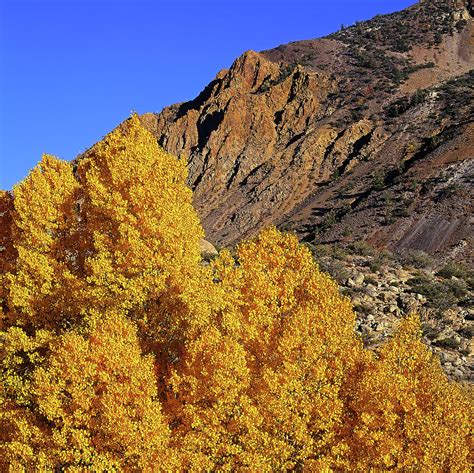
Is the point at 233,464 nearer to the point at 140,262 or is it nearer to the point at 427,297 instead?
the point at 140,262

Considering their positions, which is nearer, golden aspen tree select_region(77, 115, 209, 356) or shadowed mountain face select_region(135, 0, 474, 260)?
golden aspen tree select_region(77, 115, 209, 356)

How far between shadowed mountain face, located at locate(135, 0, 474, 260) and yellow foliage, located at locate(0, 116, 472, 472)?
43.2 m

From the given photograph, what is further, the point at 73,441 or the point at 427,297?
the point at 427,297

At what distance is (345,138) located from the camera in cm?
10338

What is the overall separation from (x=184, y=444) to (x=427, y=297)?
77.2 ft

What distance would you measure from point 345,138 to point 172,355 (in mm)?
90292

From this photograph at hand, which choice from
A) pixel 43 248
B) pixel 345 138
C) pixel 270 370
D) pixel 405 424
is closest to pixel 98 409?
pixel 270 370

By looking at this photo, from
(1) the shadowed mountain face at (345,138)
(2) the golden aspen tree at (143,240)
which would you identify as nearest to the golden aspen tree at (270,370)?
(2) the golden aspen tree at (143,240)

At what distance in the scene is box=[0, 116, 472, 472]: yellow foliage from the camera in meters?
15.9

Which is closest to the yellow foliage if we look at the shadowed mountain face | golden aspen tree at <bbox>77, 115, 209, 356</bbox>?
golden aspen tree at <bbox>77, 115, 209, 356</bbox>

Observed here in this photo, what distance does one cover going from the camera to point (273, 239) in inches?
854

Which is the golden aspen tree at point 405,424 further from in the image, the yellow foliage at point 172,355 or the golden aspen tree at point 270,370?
the golden aspen tree at point 270,370

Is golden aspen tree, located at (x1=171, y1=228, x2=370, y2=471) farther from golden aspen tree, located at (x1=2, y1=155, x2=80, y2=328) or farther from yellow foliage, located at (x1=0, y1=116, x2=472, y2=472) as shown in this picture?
golden aspen tree, located at (x1=2, y1=155, x2=80, y2=328)

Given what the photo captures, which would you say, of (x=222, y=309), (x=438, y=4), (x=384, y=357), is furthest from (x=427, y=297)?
(x=438, y=4)
